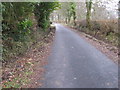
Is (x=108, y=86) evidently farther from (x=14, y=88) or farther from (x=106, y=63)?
(x=14, y=88)

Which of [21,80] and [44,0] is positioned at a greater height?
[44,0]

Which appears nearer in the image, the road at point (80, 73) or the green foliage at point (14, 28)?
the road at point (80, 73)

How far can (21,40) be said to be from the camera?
26.4ft

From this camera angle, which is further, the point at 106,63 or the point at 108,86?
the point at 106,63

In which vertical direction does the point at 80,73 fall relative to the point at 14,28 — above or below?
below

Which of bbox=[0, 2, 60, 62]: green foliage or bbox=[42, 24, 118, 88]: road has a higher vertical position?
bbox=[0, 2, 60, 62]: green foliage

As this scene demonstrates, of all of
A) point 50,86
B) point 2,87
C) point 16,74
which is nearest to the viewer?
point 2,87

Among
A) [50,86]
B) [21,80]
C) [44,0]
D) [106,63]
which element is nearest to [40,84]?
[50,86]

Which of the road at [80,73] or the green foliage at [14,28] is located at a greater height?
the green foliage at [14,28]

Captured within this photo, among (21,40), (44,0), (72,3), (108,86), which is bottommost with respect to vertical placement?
(108,86)

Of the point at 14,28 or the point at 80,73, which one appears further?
the point at 14,28

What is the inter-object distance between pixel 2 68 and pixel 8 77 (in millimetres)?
811

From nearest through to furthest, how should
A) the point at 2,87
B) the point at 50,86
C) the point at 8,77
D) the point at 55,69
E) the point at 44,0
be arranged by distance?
the point at 2,87 → the point at 50,86 → the point at 8,77 → the point at 55,69 → the point at 44,0

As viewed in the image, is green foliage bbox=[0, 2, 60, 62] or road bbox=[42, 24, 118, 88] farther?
green foliage bbox=[0, 2, 60, 62]
